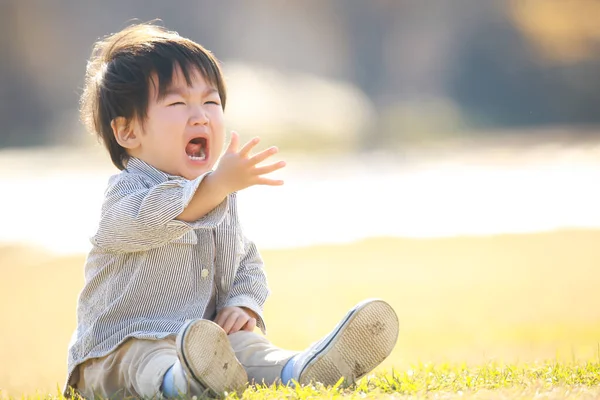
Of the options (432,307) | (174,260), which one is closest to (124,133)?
(174,260)

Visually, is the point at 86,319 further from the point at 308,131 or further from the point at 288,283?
the point at 308,131

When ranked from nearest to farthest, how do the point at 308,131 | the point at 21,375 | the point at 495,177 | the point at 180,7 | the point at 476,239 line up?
the point at 21,375, the point at 476,239, the point at 495,177, the point at 308,131, the point at 180,7

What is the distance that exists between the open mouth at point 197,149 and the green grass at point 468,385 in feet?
2.18

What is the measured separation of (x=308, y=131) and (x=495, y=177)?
718 cm

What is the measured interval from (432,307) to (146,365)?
2.33 meters

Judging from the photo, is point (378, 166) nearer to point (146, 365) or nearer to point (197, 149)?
point (197, 149)

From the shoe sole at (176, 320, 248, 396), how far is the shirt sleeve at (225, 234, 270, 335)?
40cm

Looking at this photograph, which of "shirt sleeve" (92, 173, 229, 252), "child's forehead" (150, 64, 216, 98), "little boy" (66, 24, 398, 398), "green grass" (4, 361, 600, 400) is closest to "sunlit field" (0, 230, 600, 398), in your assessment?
"green grass" (4, 361, 600, 400)

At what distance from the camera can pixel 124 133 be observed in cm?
260

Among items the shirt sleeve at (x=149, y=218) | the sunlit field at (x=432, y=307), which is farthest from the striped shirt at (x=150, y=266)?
the sunlit field at (x=432, y=307)

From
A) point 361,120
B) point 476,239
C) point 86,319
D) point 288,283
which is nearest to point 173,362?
point 86,319

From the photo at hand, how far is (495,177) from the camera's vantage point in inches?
369

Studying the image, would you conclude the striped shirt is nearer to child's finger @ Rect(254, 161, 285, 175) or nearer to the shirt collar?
the shirt collar

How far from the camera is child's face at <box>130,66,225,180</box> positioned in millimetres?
2510
